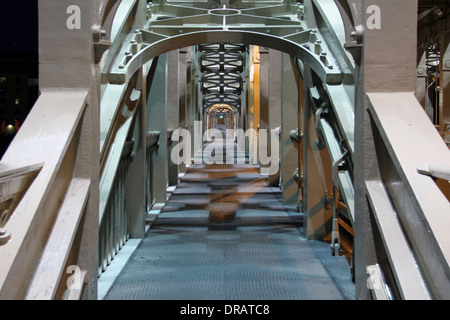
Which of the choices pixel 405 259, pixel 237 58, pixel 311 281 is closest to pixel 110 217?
pixel 311 281

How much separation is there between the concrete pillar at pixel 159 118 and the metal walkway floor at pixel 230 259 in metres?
0.43

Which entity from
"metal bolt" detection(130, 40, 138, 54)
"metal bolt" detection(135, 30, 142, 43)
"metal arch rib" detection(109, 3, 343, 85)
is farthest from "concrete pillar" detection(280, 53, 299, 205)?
"metal bolt" detection(130, 40, 138, 54)

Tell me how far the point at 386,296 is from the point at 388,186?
0.63 metres

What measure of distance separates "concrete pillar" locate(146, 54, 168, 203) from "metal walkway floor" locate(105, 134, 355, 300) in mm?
433

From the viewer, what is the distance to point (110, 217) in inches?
202

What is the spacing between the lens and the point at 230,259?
5.29m

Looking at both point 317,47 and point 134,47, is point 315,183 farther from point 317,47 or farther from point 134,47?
point 134,47

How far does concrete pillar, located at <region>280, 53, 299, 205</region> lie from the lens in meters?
8.22

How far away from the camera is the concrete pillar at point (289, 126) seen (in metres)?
8.22

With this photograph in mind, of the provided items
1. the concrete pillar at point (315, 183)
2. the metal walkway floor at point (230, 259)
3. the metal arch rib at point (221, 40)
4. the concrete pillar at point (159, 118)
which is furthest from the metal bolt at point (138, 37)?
the metal walkway floor at point (230, 259)

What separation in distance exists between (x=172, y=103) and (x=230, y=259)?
6.15 meters

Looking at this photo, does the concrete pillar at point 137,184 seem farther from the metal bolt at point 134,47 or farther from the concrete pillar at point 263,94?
the concrete pillar at point 263,94

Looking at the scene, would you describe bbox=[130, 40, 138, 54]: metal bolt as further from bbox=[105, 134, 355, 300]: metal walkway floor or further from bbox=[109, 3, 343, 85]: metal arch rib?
bbox=[105, 134, 355, 300]: metal walkway floor

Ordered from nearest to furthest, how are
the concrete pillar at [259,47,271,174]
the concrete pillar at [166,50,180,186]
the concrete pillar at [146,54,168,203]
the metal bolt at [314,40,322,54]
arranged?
the metal bolt at [314,40,322,54] → the concrete pillar at [146,54,168,203] → the concrete pillar at [166,50,180,186] → the concrete pillar at [259,47,271,174]
